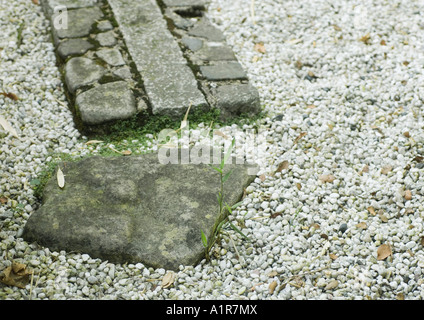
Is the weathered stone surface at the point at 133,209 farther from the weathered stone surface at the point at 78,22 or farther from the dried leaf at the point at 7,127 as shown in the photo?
the weathered stone surface at the point at 78,22

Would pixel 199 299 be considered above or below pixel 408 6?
below

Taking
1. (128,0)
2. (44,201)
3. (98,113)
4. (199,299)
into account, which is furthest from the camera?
(128,0)

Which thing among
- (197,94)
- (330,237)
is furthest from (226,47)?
(330,237)

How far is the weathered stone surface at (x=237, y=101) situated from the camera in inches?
116

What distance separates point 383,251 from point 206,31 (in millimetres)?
2203

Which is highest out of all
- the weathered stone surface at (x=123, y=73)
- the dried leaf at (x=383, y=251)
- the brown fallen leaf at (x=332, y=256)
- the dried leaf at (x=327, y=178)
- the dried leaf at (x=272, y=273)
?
the weathered stone surface at (x=123, y=73)

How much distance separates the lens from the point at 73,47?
11.1ft

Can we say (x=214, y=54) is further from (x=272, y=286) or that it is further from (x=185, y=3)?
(x=272, y=286)

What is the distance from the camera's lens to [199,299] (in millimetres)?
2010

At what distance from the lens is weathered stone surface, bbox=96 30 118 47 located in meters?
3.41

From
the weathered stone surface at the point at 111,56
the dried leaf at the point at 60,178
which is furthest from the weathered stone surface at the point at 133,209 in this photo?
the weathered stone surface at the point at 111,56

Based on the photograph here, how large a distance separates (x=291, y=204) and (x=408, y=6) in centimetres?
242

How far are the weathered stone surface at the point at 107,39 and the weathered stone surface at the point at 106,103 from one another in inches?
21.1

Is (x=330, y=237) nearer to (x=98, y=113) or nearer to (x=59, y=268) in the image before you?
(x=59, y=268)
